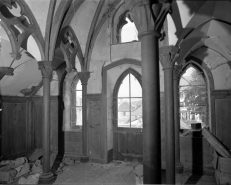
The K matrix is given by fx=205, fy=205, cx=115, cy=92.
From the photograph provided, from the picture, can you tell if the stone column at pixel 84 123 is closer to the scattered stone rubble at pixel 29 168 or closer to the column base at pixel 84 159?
the column base at pixel 84 159

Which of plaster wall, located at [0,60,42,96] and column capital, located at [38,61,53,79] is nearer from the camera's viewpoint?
column capital, located at [38,61,53,79]

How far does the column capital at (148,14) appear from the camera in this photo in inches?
120

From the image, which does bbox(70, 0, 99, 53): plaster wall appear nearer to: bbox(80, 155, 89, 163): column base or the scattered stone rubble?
bbox(80, 155, 89, 163): column base

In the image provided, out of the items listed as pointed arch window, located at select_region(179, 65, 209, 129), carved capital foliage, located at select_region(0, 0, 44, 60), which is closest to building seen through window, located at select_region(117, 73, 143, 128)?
pointed arch window, located at select_region(179, 65, 209, 129)

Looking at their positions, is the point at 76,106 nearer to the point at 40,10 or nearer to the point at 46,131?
the point at 46,131

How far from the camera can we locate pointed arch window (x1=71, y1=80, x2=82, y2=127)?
993 cm

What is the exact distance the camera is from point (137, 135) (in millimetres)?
8547

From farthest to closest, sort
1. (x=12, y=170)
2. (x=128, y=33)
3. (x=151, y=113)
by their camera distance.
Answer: (x=128, y=33)
(x=12, y=170)
(x=151, y=113)

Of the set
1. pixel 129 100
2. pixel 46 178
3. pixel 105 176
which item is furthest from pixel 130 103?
pixel 46 178

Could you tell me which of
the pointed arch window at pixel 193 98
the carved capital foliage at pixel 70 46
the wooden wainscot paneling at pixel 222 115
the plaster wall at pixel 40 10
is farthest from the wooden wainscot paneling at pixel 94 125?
the wooden wainscot paneling at pixel 222 115

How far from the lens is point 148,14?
3.08 meters

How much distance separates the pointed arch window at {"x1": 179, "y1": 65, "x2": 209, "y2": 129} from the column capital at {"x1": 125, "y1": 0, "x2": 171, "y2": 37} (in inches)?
208

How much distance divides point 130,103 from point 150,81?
232 inches

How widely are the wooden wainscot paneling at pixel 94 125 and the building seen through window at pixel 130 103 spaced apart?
3.27 feet
